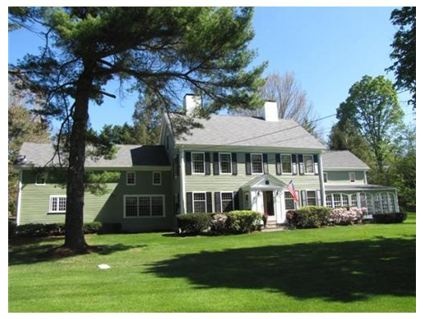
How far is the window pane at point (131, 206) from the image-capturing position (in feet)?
83.4

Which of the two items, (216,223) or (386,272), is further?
(216,223)

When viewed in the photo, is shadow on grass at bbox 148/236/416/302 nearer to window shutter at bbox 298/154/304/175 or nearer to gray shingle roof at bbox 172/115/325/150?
gray shingle roof at bbox 172/115/325/150

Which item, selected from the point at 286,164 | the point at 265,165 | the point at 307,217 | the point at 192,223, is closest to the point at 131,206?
the point at 192,223

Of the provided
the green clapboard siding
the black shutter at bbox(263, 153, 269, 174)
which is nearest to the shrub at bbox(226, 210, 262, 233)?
the black shutter at bbox(263, 153, 269, 174)

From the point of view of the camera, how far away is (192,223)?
2169 centimetres

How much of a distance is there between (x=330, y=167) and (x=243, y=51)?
764 inches

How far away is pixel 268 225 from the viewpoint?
81.3 ft

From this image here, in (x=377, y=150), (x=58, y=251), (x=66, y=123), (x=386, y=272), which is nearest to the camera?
(x=386, y=272)

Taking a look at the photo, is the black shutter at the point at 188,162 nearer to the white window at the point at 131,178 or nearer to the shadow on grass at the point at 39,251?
the white window at the point at 131,178

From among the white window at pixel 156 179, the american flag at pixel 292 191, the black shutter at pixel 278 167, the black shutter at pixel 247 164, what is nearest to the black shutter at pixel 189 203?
the white window at pixel 156 179

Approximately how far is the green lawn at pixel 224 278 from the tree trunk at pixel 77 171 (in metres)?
1.00

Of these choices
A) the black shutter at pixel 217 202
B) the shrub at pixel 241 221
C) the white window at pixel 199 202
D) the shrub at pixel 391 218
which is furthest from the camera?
the shrub at pixel 391 218
